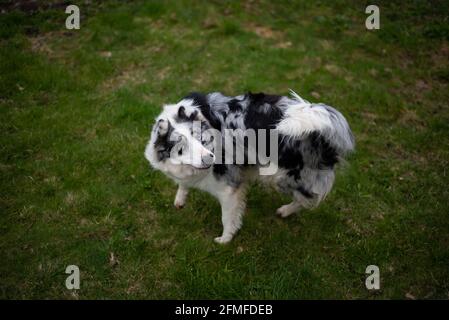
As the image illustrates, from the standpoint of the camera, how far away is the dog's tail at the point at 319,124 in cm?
333

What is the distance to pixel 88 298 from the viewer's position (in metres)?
3.64

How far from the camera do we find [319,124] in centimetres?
333

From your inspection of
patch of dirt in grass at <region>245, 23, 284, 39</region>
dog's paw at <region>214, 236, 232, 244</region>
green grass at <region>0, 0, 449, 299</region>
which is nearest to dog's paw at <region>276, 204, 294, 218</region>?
green grass at <region>0, 0, 449, 299</region>

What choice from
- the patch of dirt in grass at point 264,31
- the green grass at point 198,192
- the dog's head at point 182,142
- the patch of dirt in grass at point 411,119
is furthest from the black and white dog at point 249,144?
the patch of dirt in grass at point 264,31

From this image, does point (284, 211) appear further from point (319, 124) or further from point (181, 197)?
point (319, 124)

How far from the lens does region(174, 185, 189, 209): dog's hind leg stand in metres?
4.46

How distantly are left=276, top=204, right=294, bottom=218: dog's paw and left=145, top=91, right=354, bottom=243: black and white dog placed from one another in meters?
0.51

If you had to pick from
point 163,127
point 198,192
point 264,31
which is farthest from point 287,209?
point 264,31

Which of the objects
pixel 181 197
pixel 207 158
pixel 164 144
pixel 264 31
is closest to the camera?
pixel 207 158

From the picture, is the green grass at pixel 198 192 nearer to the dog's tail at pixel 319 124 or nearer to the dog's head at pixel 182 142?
the dog's head at pixel 182 142

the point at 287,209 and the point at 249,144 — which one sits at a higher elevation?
the point at 249,144

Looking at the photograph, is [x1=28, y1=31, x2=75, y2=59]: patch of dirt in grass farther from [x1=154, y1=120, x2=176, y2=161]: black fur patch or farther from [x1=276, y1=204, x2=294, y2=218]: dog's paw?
[x1=276, y1=204, x2=294, y2=218]: dog's paw

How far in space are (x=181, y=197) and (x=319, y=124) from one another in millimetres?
2015
